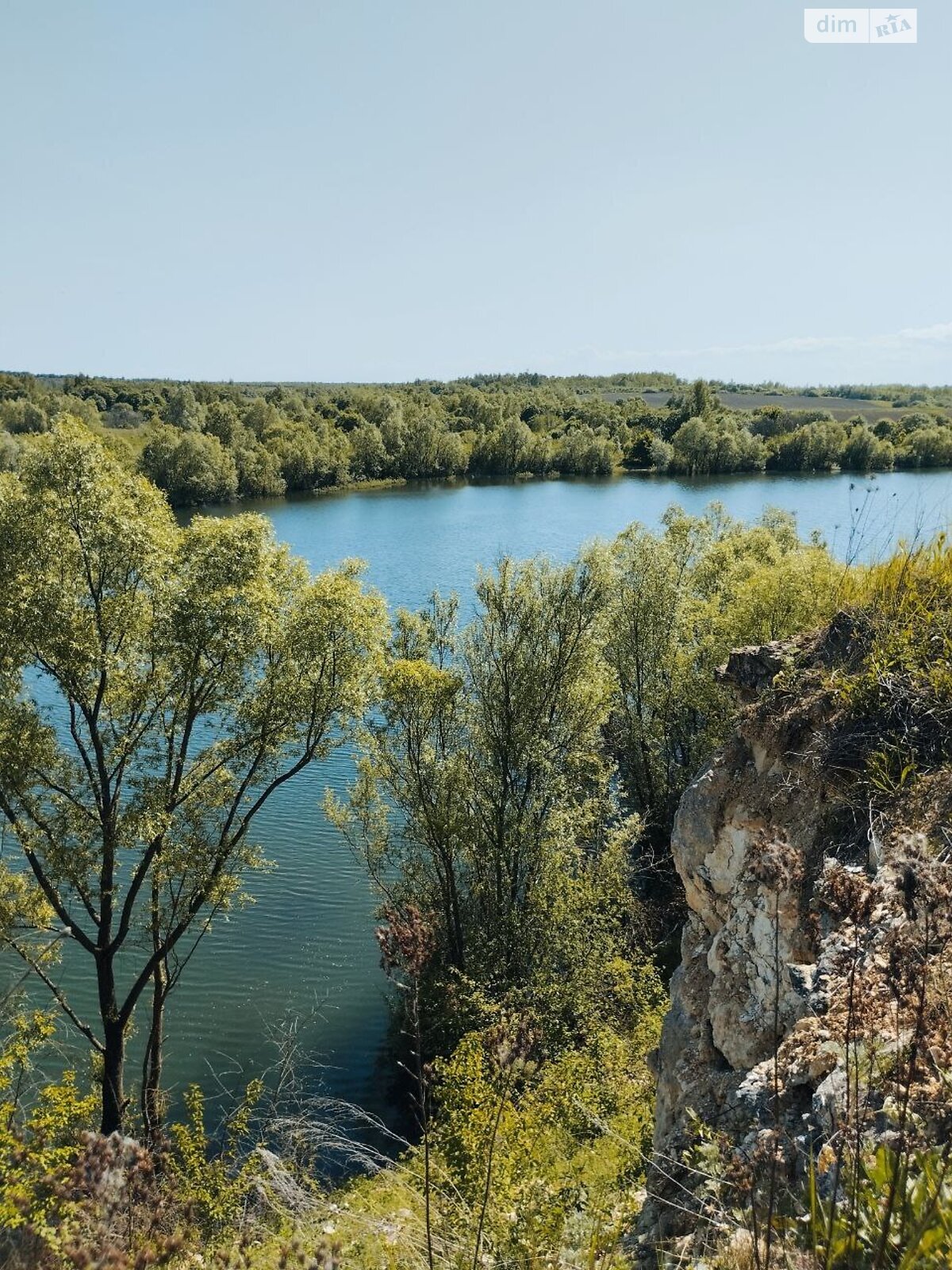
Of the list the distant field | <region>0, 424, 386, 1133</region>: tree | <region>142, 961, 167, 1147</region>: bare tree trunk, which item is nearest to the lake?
<region>142, 961, 167, 1147</region>: bare tree trunk

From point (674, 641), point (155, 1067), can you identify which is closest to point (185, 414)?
point (674, 641)

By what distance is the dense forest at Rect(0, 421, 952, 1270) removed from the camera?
6082 millimetres

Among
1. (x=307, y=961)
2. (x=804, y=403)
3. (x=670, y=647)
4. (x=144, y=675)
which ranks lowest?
(x=307, y=961)

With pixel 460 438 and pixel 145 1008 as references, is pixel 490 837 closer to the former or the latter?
pixel 145 1008

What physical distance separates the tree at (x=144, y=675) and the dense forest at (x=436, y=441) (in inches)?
2371

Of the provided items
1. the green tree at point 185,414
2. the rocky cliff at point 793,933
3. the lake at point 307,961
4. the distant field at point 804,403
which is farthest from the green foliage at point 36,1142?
the distant field at point 804,403

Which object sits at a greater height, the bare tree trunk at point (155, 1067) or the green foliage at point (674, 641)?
the green foliage at point (674, 641)

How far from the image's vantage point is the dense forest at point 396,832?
6.08 metres

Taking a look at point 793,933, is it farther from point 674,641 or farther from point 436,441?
point 436,441

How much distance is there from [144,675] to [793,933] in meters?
9.86

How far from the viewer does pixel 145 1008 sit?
17.8 m

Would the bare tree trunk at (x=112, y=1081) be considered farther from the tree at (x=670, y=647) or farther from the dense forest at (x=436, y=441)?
the dense forest at (x=436, y=441)

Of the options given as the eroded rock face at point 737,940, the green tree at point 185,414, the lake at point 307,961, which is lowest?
the lake at point 307,961

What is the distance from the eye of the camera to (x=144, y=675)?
42.2 feet
